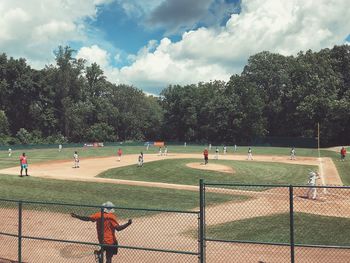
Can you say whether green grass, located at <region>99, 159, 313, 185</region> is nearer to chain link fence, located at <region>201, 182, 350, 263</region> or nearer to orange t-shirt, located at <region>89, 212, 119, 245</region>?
chain link fence, located at <region>201, 182, 350, 263</region>

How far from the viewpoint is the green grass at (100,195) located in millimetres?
22405

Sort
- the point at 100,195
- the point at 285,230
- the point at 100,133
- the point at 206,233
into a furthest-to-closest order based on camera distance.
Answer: the point at 100,133, the point at 100,195, the point at 285,230, the point at 206,233

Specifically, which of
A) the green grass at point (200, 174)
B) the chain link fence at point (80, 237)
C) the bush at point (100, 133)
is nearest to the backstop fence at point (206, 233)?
the chain link fence at point (80, 237)

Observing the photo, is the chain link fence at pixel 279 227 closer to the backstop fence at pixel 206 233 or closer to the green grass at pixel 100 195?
the backstop fence at pixel 206 233

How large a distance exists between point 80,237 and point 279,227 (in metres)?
7.70

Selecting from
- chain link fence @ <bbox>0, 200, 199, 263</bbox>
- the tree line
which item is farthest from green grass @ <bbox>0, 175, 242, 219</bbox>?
the tree line

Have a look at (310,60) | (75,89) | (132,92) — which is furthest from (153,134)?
(310,60)

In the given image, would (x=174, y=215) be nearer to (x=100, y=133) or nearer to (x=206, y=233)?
(x=206, y=233)

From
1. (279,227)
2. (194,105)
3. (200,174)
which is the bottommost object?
(279,227)

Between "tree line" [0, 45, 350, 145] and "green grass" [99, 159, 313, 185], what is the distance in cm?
5489

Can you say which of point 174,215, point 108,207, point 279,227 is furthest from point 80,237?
point 279,227

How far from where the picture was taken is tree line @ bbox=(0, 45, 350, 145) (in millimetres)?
94500

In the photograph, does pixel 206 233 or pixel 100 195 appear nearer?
pixel 206 233

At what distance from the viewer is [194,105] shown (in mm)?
108750
